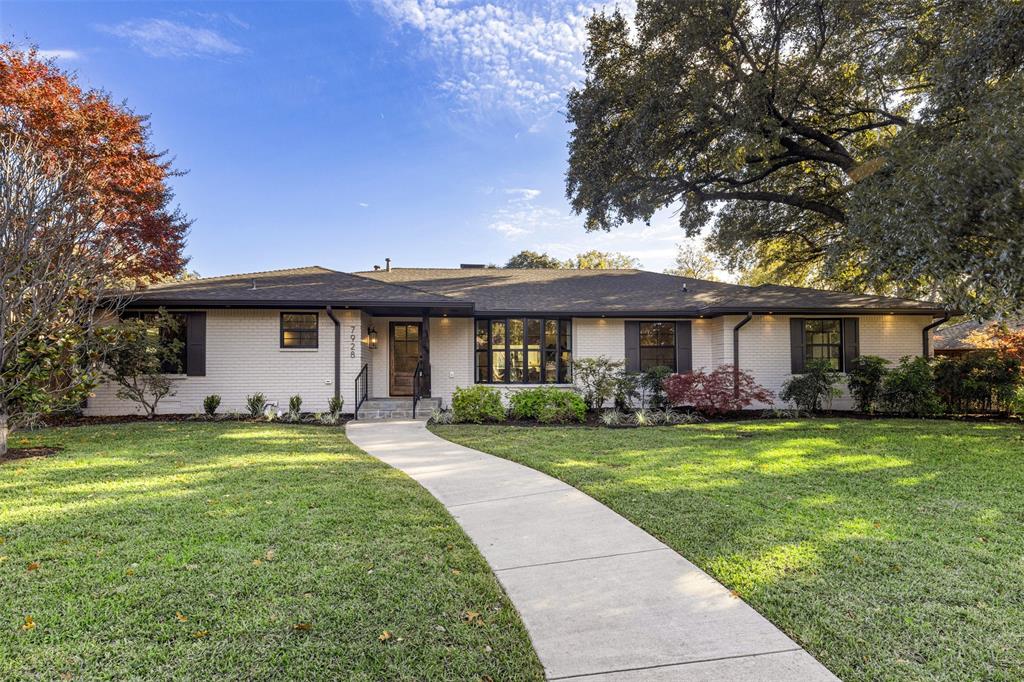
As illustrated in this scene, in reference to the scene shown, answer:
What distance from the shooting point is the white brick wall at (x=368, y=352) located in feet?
37.8

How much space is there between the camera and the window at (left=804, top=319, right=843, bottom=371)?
1257 cm

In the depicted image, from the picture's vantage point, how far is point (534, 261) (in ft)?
105

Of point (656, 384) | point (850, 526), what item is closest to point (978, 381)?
point (656, 384)

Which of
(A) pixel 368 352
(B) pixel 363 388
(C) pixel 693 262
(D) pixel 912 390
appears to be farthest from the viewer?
(C) pixel 693 262

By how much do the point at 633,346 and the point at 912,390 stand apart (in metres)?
6.53

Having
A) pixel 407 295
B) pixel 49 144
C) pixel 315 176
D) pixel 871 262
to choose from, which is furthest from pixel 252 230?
pixel 871 262

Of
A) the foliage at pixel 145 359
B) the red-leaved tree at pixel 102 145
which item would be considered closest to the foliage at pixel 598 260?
the red-leaved tree at pixel 102 145

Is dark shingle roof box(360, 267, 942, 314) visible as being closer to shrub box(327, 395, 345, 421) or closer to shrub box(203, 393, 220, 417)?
shrub box(327, 395, 345, 421)

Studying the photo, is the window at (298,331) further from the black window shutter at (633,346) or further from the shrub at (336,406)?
the black window shutter at (633,346)

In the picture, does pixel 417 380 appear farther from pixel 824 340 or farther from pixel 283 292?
pixel 824 340

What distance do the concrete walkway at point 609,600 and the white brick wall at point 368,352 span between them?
7642 mm

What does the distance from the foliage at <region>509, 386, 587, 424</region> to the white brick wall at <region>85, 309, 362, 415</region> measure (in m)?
4.27

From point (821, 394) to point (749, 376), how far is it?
5.63ft

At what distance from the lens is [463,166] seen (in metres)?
17.2
